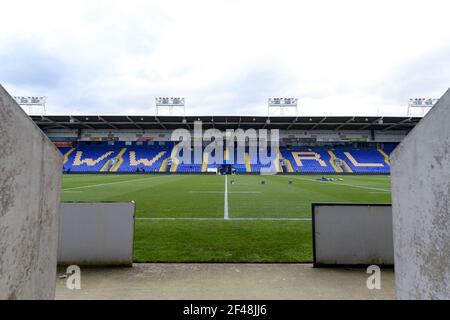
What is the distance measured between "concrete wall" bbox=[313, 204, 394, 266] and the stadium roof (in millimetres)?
36665

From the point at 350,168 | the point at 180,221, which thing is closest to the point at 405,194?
the point at 180,221

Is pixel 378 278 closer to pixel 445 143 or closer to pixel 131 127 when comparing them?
pixel 445 143

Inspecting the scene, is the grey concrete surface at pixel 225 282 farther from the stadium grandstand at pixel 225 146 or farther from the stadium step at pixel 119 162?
the stadium step at pixel 119 162

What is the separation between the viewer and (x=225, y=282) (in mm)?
3117

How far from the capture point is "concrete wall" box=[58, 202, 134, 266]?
3705mm

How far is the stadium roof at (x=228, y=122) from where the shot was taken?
1602 inches

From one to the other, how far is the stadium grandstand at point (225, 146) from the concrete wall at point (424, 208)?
125 feet

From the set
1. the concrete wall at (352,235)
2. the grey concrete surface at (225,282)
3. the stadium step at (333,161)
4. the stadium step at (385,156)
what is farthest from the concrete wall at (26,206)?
the stadium step at (385,156)

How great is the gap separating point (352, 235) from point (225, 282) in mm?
1867

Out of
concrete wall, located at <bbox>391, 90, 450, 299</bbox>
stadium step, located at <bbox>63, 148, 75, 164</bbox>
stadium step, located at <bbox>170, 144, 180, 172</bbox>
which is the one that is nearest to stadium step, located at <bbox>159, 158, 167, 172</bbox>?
stadium step, located at <bbox>170, 144, 180, 172</bbox>

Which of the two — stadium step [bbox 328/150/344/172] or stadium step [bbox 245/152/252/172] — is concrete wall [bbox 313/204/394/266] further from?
stadium step [bbox 328/150/344/172]

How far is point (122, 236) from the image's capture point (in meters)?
3.73

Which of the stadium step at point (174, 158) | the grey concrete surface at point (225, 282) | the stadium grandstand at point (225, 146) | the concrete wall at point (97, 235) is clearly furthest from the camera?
the stadium step at point (174, 158)

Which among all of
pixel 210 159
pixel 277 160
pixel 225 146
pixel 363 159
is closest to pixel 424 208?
pixel 277 160
